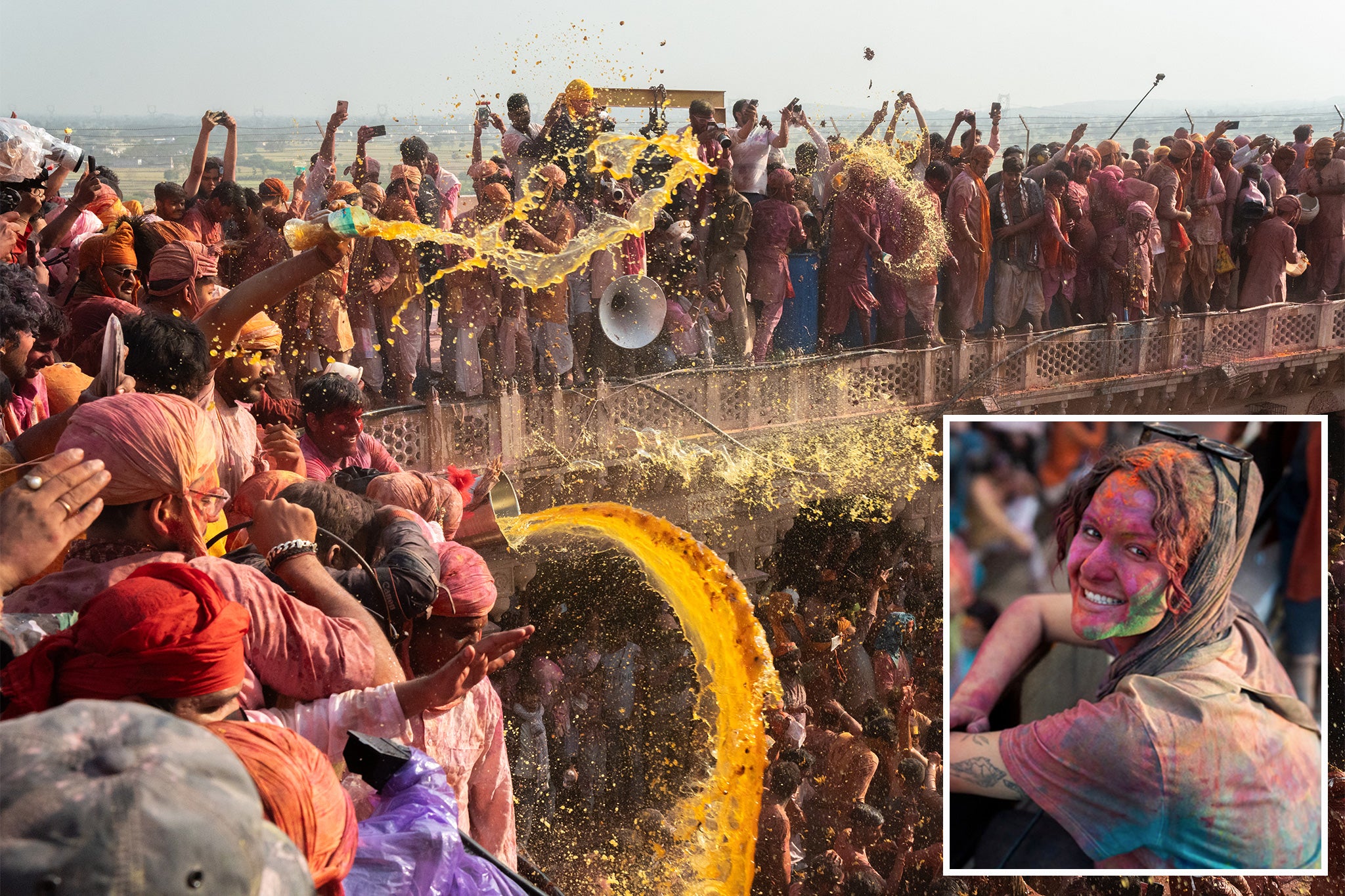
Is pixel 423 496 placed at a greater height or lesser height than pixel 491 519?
greater

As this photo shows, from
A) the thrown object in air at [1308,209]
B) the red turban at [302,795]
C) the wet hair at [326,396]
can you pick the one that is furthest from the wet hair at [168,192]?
the thrown object in air at [1308,209]

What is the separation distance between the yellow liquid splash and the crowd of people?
4 cm

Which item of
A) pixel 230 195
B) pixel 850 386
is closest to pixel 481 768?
pixel 230 195

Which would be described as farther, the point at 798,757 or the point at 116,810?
the point at 798,757

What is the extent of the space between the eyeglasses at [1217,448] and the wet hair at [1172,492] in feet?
0.09

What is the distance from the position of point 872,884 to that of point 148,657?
3.40m

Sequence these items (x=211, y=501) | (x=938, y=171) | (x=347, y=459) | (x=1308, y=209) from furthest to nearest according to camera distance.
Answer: (x=1308, y=209) → (x=938, y=171) → (x=347, y=459) → (x=211, y=501)

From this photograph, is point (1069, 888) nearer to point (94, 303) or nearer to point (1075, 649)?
point (1075, 649)

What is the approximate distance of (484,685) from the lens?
129 inches

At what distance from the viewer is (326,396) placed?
3.52m

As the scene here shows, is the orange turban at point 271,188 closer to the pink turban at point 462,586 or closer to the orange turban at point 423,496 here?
the orange turban at point 423,496

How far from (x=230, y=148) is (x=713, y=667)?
288 centimetres

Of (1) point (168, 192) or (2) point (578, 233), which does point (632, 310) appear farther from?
(1) point (168, 192)

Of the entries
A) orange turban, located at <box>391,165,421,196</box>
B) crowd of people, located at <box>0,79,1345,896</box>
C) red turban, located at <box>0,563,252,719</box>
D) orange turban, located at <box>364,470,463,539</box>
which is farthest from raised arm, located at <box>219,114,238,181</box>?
red turban, located at <box>0,563,252,719</box>
